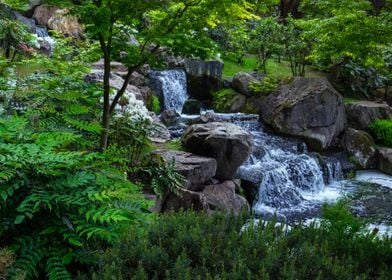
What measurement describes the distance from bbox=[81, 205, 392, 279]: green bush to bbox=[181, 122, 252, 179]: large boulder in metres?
6.16

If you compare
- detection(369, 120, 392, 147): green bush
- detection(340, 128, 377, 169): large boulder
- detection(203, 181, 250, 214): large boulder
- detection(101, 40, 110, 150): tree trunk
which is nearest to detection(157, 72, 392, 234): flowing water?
detection(340, 128, 377, 169): large boulder

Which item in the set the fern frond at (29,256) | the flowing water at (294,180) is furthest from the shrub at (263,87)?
the fern frond at (29,256)

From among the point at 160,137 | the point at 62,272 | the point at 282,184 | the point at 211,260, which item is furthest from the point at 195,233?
the point at 282,184

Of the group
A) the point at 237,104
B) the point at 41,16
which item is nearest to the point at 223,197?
the point at 237,104

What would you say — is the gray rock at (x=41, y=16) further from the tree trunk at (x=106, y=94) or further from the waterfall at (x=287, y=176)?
the tree trunk at (x=106, y=94)

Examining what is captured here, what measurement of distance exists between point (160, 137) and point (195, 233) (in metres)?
7.64

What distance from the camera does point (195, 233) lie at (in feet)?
9.81

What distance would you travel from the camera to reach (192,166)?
28.4ft

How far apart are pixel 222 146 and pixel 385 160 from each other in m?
7.20

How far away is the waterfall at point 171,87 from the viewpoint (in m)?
16.1

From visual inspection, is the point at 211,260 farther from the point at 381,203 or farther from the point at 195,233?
the point at 381,203

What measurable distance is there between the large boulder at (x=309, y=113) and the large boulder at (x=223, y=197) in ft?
16.2

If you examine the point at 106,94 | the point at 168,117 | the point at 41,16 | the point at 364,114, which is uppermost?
the point at 41,16

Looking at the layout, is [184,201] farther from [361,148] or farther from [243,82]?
[243,82]
